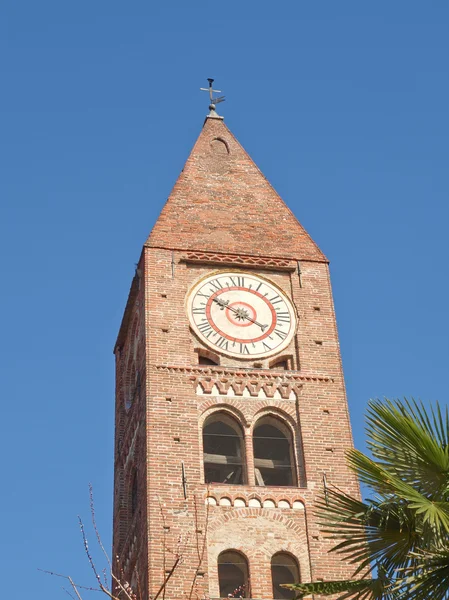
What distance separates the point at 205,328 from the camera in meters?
29.7

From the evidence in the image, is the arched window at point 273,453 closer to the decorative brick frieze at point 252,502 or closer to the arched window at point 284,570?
the decorative brick frieze at point 252,502

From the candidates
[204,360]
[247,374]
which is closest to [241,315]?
[204,360]

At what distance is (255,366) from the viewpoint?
2942 centimetres

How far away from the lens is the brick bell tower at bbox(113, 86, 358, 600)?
2589cm

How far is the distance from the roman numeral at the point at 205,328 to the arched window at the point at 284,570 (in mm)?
6013

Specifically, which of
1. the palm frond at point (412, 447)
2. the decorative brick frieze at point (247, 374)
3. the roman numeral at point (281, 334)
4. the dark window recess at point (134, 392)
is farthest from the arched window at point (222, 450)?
the palm frond at point (412, 447)

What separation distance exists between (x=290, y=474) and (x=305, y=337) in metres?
3.77

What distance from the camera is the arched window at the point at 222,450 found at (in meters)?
27.9

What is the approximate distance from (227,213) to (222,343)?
447 cm

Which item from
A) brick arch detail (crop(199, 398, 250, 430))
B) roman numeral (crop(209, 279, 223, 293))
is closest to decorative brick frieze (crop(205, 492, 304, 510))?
brick arch detail (crop(199, 398, 250, 430))

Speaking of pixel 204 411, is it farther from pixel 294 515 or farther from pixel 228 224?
pixel 228 224

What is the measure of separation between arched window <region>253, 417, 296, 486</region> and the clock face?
1.84 meters

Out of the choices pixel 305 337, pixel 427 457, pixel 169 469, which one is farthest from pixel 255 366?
pixel 427 457

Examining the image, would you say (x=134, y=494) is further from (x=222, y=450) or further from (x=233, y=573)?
(x=233, y=573)
